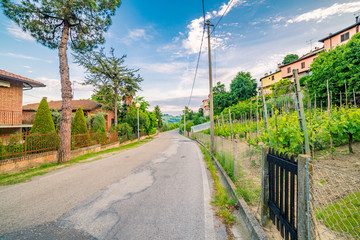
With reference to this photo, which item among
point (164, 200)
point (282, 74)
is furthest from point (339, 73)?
point (282, 74)

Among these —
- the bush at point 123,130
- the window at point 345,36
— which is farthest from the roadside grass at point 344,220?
the window at point 345,36

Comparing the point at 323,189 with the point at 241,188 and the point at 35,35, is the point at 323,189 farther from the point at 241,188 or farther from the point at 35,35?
the point at 35,35

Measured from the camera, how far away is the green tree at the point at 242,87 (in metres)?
39.2

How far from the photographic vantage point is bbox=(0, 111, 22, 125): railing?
11.6 meters

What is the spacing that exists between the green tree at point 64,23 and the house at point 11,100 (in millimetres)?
5099

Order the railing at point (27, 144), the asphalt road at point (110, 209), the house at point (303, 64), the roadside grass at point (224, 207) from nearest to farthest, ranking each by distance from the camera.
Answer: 1. the asphalt road at point (110, 209)
2. the roadside grass at point (224, 207)
3. the railing at point (27, 144)
4. the house at point (303, 64)

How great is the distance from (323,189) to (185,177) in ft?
12.0

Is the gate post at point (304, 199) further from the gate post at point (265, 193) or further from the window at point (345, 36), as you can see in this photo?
the window at point (345, 36)

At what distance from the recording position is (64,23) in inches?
370

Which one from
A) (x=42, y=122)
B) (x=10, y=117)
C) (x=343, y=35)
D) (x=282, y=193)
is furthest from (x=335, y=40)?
(x=10, y=117)

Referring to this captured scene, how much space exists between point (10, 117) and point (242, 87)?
3980 centimetres

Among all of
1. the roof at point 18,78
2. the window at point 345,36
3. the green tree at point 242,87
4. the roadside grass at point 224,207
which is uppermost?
the window at point 345,36

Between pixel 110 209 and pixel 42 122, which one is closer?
pixel 110 209

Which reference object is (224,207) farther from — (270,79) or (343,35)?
(270,79)
